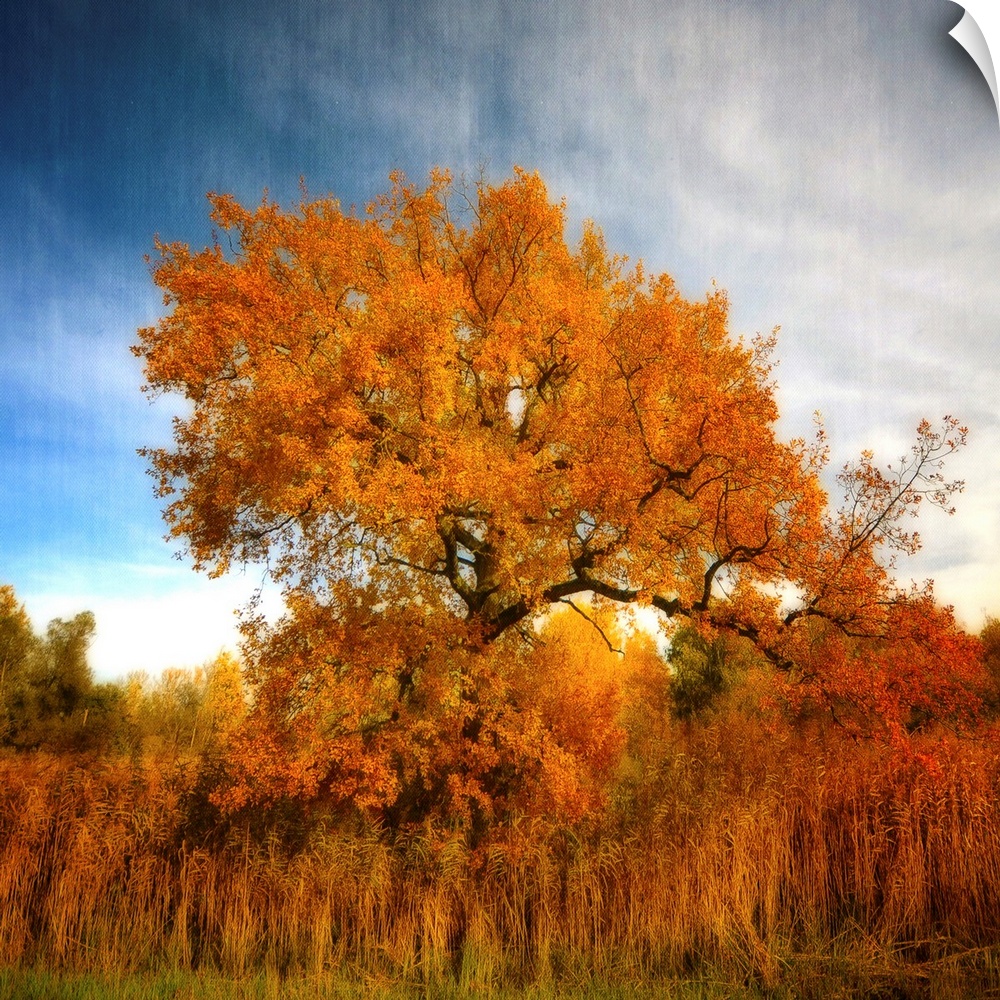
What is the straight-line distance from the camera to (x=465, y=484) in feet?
31.5

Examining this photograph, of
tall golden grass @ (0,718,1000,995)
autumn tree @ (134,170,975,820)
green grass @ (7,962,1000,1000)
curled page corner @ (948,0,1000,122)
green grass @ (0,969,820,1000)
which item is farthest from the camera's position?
autumn tree @ (134,170,975,820)

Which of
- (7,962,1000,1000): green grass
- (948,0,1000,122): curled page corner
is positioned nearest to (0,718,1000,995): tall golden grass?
(7,962,1000,1000): green grass

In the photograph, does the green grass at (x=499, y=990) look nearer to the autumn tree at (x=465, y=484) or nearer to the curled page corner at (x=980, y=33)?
the autumn tree at (x=465, y=484)

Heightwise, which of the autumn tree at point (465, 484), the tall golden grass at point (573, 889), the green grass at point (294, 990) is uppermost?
the autumn tree at point (465, 484)

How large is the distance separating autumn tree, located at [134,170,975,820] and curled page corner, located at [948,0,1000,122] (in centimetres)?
400

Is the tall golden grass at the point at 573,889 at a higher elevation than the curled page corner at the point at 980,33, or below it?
below

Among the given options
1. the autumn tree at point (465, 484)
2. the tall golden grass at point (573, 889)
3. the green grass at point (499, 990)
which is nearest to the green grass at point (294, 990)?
the green grass at point (499, 990)

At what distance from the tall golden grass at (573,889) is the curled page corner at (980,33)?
6.22 meters

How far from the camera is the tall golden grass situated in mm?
5430

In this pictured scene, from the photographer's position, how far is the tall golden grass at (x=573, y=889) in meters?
5.43

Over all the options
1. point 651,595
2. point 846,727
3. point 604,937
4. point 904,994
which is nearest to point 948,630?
point 846,727

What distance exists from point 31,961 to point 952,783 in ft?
28.1

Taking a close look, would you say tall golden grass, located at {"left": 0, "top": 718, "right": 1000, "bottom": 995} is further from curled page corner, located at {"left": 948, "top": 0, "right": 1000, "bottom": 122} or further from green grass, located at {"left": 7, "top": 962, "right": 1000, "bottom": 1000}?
curled page corner, located at {"left": 948, "top": 0, "right": 1000, "bottom": 122}

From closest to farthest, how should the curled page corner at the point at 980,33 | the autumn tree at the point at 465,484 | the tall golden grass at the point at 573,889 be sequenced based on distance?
the curled page corner at the point at 980,33, the tall golden grass at the point at 573,889, the autumn tree at the point at 465,484
